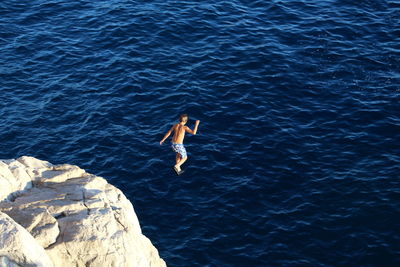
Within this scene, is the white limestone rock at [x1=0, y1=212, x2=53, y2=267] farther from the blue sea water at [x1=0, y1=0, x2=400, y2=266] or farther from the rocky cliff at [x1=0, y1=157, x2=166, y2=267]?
the blue sea water at [x1=0, y1=0, x2=400, y2=266]

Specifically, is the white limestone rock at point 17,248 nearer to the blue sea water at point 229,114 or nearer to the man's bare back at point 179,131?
the blue sea water at point 229,114

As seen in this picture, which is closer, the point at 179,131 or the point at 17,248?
the point at 17,248

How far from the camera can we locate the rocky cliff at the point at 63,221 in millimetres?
20078

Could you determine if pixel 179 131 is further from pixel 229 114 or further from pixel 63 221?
pixel 63 221

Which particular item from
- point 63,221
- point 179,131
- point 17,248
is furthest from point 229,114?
point 17,248

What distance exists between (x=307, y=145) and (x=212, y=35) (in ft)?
50.2

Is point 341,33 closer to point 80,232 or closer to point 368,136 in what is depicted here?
point 368,136

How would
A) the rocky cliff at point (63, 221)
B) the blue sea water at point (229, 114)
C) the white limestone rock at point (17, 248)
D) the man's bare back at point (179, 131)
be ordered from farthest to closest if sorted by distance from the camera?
the blue sea water at point (229, 114) → the man's bare back at point (179, 131) → the rocky cliff at point (63, 221) → the white limestone rock at point (17, 248)

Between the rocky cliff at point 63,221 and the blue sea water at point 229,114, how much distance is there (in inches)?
233

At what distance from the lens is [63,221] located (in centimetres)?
2333

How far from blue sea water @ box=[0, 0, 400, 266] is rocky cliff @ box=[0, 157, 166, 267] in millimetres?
5909

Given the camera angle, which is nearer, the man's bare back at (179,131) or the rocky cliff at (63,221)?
the rocky cliff at (63,221)

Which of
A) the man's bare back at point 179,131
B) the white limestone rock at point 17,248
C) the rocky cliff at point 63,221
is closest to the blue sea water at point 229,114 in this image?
the man's bare back at point 179,131

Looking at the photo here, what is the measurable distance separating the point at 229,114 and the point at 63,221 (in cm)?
1842
